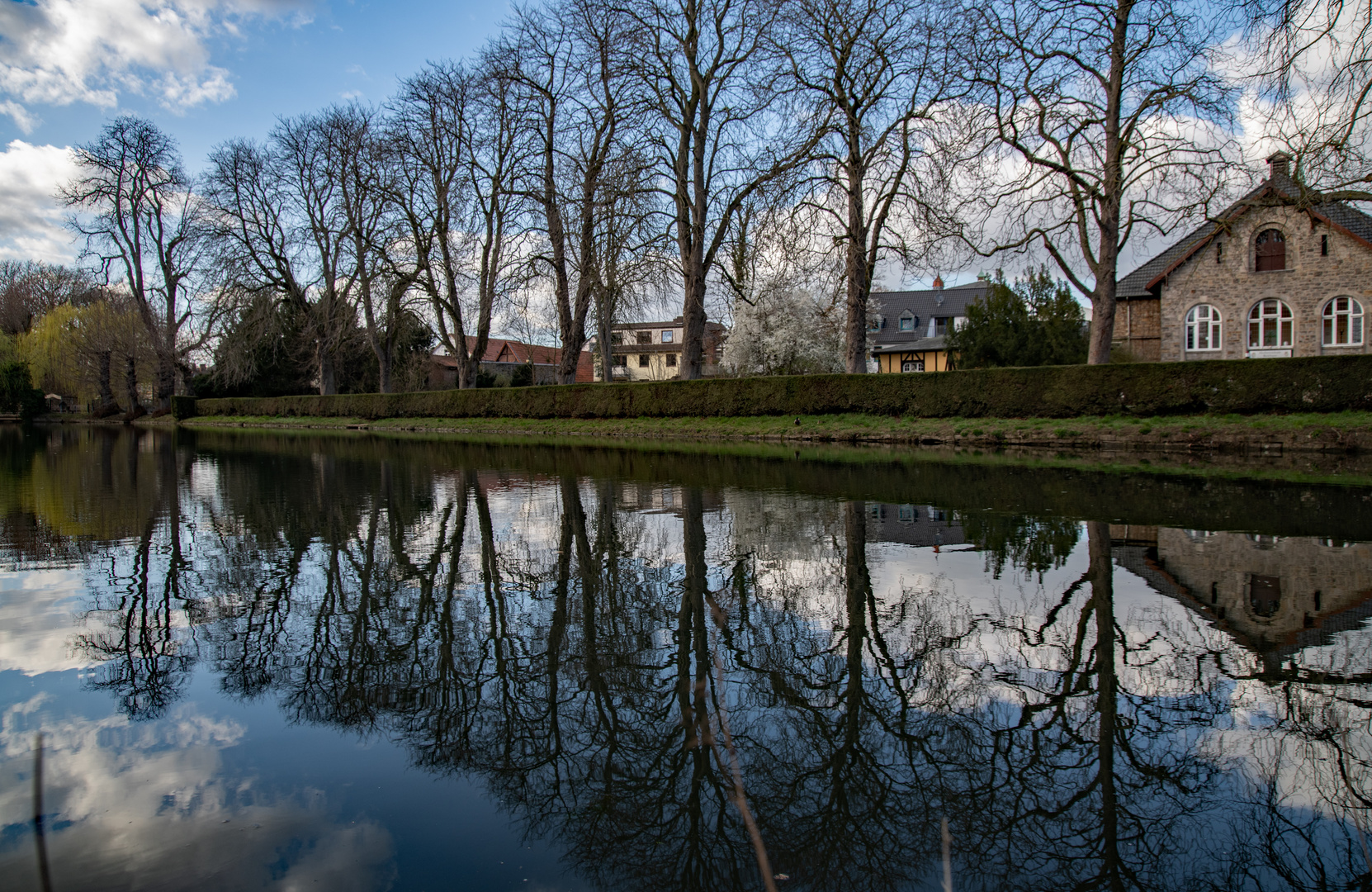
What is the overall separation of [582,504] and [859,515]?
3702mm

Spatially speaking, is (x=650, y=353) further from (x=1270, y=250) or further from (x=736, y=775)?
(x=736, y=775)

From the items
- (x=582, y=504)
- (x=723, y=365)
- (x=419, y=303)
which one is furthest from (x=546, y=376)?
(x=582, y=504)

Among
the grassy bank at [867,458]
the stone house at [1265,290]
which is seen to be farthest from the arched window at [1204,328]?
the grassy bank at [867,458]

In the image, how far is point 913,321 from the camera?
2354 inches

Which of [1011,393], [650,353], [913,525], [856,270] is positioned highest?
[650,353]

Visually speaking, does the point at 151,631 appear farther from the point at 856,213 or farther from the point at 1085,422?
the point at 856,213

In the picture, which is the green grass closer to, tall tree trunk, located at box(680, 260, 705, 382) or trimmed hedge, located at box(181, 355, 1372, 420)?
trimmed hedge, located at box(181, 355, 1372, 420)

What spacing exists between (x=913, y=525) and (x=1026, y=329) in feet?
97.4

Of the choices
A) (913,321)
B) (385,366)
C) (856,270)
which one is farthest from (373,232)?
(913,321)

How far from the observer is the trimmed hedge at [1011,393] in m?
18.2

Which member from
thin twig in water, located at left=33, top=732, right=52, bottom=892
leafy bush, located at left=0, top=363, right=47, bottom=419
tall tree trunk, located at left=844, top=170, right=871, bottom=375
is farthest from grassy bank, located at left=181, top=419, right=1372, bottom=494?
leafy bush, located at left=0, top=363, right=47, bottom=419

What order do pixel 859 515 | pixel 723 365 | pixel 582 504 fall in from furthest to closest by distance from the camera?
1. pixel 723 365
2. pixel 582 504
3. pixel 859 515

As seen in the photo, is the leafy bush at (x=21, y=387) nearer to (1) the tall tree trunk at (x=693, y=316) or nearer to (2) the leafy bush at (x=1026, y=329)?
(1) the tall tree trunk at (x=693, y=316)

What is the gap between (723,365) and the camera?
56406mm
